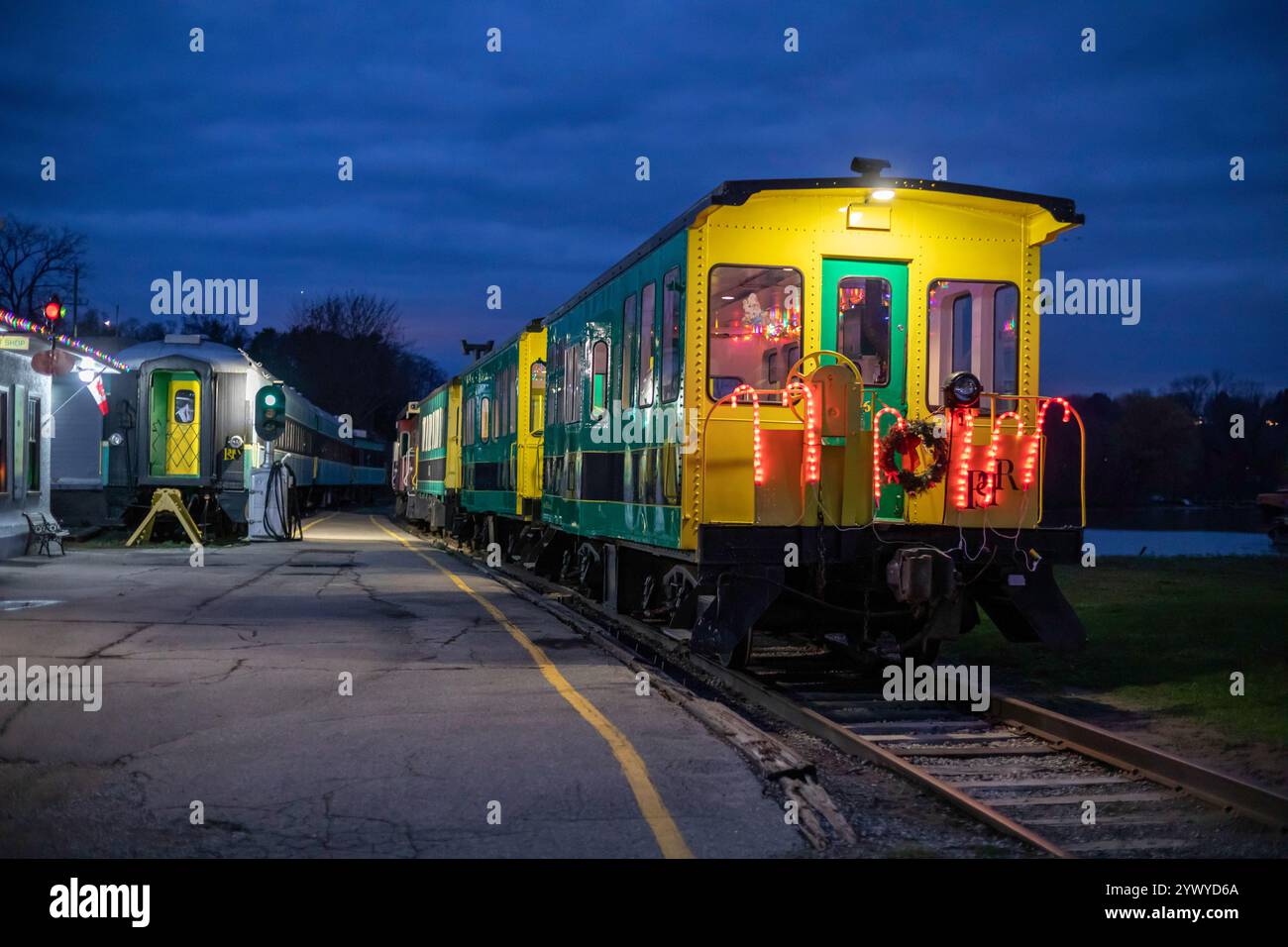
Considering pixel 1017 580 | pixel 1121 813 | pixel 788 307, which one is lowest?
pixel 1121 813

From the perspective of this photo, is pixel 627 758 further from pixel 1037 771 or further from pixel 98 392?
pixel 98 392

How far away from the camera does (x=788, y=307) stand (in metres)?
10.2

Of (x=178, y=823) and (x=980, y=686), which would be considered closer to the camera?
(x=178, y=823)

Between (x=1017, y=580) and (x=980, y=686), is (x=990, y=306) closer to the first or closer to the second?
(x=1017, y=580)

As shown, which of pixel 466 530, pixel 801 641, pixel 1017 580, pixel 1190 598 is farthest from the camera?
pixel 466 530

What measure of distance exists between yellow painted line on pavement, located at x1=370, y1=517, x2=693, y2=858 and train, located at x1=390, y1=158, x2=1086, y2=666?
112 cm

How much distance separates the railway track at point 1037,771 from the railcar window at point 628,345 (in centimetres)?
269

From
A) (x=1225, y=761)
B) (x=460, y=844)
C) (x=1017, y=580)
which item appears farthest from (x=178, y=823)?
(x=1017, y=580)

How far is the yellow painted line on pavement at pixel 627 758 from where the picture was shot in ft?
18.9

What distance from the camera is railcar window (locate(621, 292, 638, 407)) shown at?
1227cm

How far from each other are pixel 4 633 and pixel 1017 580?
8866 millimetres

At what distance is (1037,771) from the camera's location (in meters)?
7.82

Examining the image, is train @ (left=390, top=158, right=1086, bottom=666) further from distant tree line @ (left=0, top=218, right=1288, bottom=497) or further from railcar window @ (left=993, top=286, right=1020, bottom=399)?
distant tree line @ (left=0, top=218, right=1288, bottom=497)

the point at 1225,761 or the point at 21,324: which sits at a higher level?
the point at 21,324
